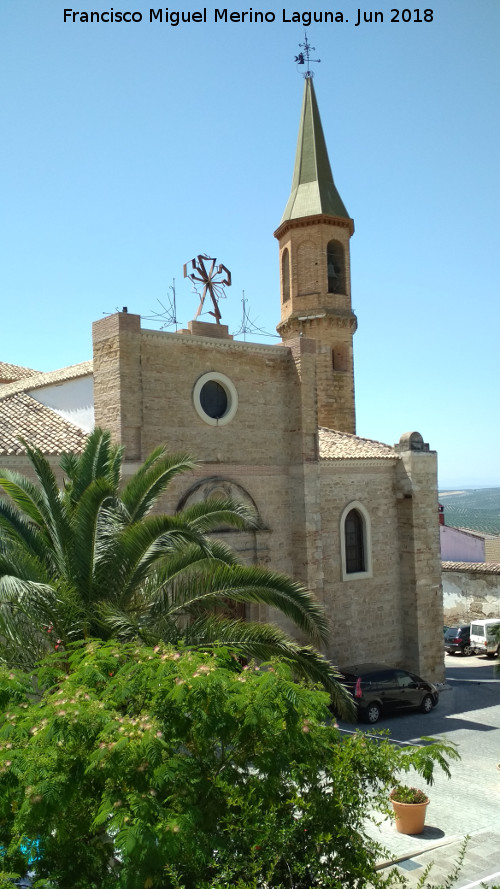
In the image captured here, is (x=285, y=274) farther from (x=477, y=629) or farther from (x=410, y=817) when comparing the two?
(x=410, y=817)

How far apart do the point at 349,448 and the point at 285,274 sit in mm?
7536

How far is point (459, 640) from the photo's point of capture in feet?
83.7

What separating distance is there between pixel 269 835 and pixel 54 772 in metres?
1.57

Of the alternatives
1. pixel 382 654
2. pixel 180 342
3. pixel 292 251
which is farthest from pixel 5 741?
pixel 292 251

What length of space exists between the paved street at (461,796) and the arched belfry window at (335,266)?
12543mm

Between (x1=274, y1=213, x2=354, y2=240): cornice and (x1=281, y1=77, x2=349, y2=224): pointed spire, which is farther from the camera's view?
(x1=281, y1=77, x2=349, y2=224): pointed spire

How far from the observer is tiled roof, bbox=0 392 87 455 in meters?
13.7

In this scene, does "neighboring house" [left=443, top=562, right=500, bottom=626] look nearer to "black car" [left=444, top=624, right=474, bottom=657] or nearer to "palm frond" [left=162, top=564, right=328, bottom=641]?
"black car" [left=444, top=624, right=474, bottom=657]

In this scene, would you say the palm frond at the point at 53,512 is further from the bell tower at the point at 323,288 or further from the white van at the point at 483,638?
the white van at the point at 483,638

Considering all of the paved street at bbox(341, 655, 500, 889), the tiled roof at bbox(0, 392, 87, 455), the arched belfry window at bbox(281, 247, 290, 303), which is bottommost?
the paved street at bbox(341, 655, 500, 889)

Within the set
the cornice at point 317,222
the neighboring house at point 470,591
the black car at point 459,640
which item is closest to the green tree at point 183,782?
the cornice at point 317,222

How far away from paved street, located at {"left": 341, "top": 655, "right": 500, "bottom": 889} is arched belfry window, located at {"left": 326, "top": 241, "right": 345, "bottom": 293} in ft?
41.2

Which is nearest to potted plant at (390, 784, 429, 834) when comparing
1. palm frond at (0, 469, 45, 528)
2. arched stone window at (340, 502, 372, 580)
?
palm frond at (0, 469, 45, 528)

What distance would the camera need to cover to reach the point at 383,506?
19734 millimetres
